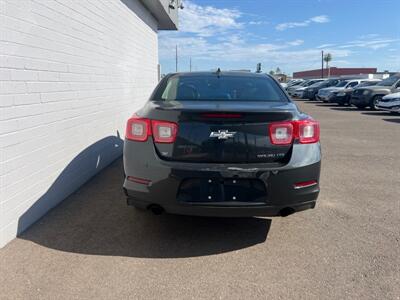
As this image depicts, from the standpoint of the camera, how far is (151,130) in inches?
128

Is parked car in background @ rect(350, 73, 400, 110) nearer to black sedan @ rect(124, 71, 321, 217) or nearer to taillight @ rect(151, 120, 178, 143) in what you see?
black sedan @ rect(124, 71, 321, 217)

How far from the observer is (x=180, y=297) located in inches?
106

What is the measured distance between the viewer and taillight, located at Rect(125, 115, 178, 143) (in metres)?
3.18

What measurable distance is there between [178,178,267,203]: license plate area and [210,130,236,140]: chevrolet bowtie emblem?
35 centimetres

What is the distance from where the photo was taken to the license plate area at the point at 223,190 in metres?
3.13

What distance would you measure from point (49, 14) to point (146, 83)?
708 cm

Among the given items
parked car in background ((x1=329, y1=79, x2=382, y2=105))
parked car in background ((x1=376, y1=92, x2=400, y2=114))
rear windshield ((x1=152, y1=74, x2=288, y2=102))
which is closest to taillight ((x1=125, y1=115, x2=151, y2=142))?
rear windshield ((x1=152, y1=74, x2=288, y2=102))

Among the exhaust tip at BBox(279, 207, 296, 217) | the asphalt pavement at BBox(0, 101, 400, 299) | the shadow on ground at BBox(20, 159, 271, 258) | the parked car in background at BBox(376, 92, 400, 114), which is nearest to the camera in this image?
the asphalt pavement at BBox(0, 101, 400, 299)

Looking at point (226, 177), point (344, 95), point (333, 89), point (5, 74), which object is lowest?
point (226, 177)

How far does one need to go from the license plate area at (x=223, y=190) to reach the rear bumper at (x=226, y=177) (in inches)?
1.1

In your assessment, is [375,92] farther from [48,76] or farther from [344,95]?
[48,76]

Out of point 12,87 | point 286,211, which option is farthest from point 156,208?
point 12,87

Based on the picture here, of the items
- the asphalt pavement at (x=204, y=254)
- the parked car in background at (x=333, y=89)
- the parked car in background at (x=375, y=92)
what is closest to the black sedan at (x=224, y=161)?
the asphalt pavement at (x=204, y=254)

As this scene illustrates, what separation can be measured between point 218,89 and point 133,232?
72.0 inches
